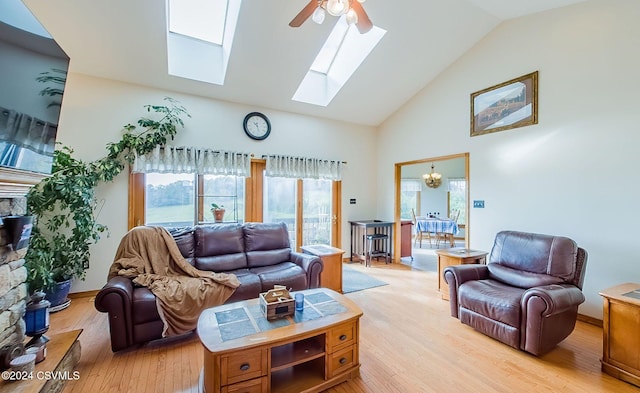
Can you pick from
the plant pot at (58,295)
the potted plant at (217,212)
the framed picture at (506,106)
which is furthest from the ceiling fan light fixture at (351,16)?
the plant pot at (58,295)

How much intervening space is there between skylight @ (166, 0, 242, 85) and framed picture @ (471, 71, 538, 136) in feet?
11.6

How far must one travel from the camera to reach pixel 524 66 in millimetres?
3471

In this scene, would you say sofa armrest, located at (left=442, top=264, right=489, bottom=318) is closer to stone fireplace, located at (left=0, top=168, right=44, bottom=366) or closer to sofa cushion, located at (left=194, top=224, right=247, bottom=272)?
sofa cushion, located at (left=194, top=224, right=247, bottom=272)

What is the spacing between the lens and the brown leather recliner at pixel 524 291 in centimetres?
220

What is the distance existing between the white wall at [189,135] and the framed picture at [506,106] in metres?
2.28

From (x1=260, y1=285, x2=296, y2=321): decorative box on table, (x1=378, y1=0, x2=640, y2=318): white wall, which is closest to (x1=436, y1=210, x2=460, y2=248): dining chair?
(x1=378, y1=0, x2=640, y2=318): white wall

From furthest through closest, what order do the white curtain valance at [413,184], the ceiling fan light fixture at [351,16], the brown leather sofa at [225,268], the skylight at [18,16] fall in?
the white curtain valance at [413,184] → the brown leather sofa at [225,268] → the ceiling fan light fixture at [351,16] → the skylight at [18,16]

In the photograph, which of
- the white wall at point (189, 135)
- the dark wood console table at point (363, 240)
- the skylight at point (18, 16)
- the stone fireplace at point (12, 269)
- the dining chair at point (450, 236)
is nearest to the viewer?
the skylight at point (18, 16)

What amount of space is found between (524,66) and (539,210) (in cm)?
188

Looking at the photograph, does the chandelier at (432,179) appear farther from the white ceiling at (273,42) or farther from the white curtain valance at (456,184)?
the white ceiling at (273,42)

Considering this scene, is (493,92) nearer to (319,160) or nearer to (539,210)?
(539,210)

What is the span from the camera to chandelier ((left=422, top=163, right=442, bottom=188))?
8367 mm

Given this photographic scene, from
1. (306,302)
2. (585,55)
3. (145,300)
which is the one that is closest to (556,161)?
(585,55)

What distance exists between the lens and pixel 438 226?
23.2 feet
